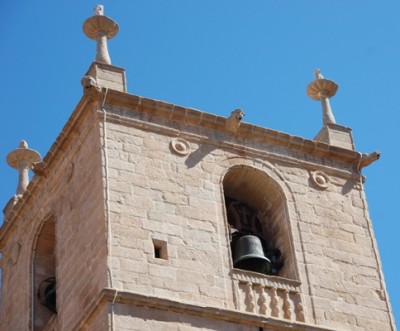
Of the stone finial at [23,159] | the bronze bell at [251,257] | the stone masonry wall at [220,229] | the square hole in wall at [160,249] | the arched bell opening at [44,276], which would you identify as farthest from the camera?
the stone finial at [23,159]

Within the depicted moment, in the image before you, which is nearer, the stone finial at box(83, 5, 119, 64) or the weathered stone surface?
the weathered stone surface

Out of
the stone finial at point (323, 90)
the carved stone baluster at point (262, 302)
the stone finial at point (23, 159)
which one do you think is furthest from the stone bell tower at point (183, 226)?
the stone finial at point (23, 159)

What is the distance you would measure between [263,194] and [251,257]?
4.35 feet

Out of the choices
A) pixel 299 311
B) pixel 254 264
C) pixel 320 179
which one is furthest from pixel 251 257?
pixel 320 179

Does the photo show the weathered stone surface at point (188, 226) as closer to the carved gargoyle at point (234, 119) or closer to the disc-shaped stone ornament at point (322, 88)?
the carved gargoyle at point (234, 119)

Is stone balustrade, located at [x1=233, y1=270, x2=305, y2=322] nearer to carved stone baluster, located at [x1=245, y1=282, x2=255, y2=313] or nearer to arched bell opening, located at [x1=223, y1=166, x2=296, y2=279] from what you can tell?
carved stone baluster, located at [x1=245, y1=282, x2=255, y2=313]

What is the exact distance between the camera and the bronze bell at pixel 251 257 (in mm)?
19891

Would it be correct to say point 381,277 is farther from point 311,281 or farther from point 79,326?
point 79,326

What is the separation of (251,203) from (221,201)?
1.19 m

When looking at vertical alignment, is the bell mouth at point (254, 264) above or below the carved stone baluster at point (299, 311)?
above

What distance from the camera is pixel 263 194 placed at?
20875 mm

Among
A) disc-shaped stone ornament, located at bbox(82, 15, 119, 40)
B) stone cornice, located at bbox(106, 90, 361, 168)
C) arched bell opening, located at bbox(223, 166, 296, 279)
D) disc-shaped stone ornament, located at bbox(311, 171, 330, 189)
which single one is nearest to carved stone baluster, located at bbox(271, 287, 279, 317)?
arched bell opening, located at bbox(223, 166, 296, 279)

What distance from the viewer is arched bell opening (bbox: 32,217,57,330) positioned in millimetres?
20750

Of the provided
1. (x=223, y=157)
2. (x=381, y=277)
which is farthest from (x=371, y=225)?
(x=223, y=157)
